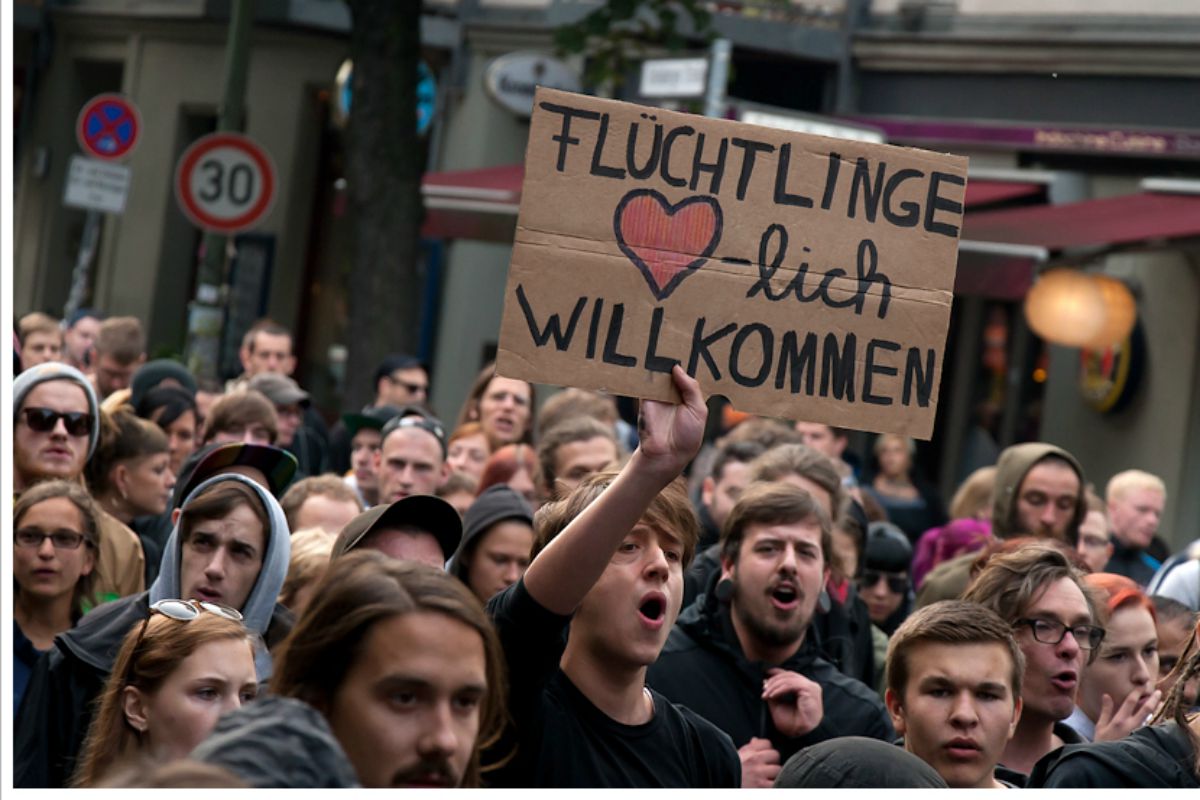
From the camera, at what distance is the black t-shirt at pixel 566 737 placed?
3.78 meters

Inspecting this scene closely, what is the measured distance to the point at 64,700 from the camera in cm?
479

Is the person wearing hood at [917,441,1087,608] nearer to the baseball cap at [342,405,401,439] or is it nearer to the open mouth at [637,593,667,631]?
the baseball cap at [342,405,401,439]

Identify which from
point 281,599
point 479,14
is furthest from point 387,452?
point 479,14

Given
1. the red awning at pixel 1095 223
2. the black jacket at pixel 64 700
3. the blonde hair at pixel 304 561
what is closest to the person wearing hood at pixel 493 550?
the blonde hair at pixel 304 561

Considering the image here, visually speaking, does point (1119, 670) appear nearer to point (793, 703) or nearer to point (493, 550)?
point (793, 703)

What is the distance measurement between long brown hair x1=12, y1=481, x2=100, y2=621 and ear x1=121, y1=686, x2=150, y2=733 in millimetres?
1752

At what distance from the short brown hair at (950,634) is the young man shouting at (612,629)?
1.96 feet

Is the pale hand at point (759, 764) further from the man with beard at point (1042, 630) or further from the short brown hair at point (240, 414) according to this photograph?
the short brown hair at point (240, 414)

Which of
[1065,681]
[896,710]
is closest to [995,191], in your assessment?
[1065,681]

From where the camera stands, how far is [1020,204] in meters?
16.4

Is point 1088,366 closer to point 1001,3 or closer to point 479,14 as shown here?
point 1001,3

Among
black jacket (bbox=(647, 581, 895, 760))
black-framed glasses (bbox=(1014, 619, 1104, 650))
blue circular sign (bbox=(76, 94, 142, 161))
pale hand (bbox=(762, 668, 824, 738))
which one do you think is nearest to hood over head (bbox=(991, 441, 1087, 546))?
black jacket (bbox=(647, 581, 895, 760))

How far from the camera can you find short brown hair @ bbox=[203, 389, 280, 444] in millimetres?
8219

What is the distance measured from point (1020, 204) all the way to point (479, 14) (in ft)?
24.4
